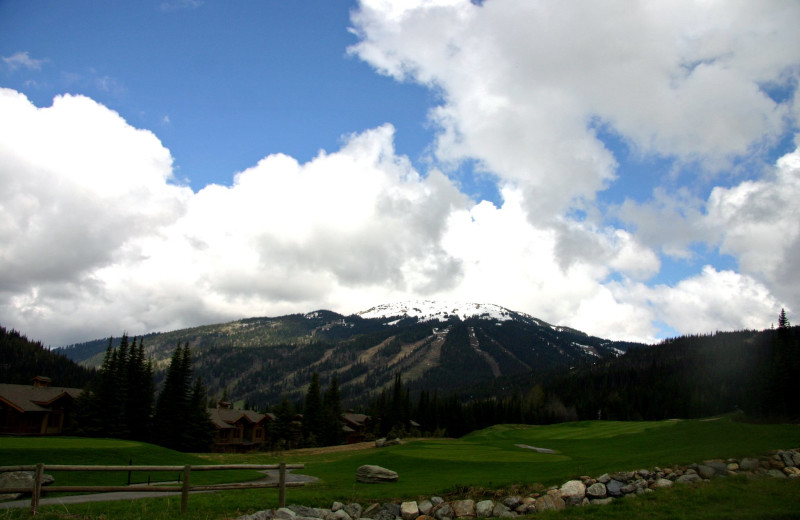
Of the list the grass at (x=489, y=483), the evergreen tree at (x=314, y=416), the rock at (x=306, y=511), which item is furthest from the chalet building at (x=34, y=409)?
the rock at (x=306, y=511)

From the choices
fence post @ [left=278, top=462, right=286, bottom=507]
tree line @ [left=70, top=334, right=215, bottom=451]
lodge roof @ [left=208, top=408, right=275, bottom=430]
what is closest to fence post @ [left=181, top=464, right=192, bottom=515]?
fence post @ [left=278, top=462, right=286, bottom=507]

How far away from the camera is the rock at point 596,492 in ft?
56.6

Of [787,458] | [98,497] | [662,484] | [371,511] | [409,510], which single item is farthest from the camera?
[98,497]

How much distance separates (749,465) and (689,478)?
342cm

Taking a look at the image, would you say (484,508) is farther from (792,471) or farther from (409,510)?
(792,471)

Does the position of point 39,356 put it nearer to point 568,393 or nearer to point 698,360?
point 568,393

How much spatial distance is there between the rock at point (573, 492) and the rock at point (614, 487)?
34.2 inches

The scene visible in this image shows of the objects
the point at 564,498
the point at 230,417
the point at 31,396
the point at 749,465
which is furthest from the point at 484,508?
the point at 230,417

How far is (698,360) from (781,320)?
83708mm

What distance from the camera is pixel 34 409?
55781 millimetres

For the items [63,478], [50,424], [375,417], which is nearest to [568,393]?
[375,417]

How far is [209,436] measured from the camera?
6638 cm

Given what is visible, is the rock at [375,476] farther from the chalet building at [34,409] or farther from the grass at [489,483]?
the chalet building at [34,409]

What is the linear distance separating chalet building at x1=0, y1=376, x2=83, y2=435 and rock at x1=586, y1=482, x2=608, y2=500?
207ft
